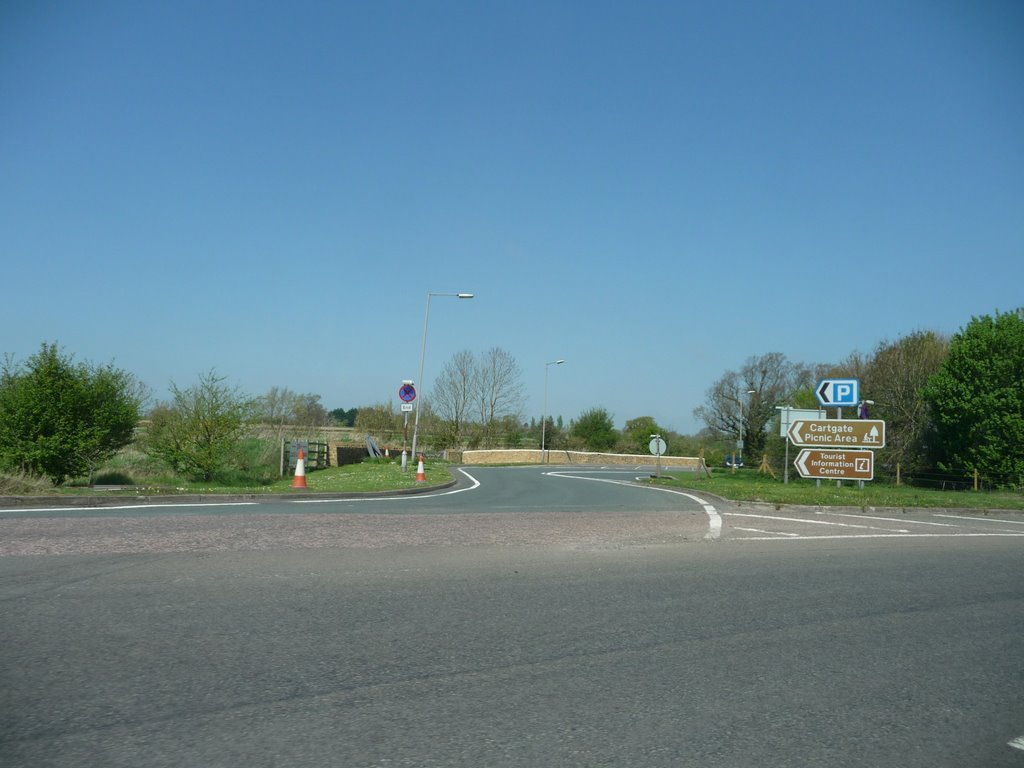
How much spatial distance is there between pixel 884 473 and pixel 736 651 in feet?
129

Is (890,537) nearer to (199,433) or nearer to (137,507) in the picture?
(137,507)

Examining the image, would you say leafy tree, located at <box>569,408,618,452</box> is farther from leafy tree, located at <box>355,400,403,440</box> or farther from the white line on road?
the white line on road

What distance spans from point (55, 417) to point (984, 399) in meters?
36.4

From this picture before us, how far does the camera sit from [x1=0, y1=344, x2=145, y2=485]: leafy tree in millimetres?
20844

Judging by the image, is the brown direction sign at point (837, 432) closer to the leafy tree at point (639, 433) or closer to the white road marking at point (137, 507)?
the white road marking at point (137, 507)

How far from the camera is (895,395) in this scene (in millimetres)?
42844

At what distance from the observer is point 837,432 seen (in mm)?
23391

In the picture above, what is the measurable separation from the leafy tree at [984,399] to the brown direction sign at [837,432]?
15372 mm

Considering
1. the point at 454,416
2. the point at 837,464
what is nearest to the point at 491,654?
the point at 837,464

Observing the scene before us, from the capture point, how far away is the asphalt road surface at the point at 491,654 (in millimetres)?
3744

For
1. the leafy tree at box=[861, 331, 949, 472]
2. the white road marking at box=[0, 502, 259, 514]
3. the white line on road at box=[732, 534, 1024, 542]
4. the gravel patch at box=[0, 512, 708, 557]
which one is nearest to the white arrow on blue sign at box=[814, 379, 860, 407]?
the white line on road at box=[732, 534, 1024, 542]

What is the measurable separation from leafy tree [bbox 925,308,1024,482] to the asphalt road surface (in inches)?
1134

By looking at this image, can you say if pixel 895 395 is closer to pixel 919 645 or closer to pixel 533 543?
pixel 533 543

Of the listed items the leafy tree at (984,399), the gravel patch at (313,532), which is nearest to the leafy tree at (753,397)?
the leafy tree at (984,399)
